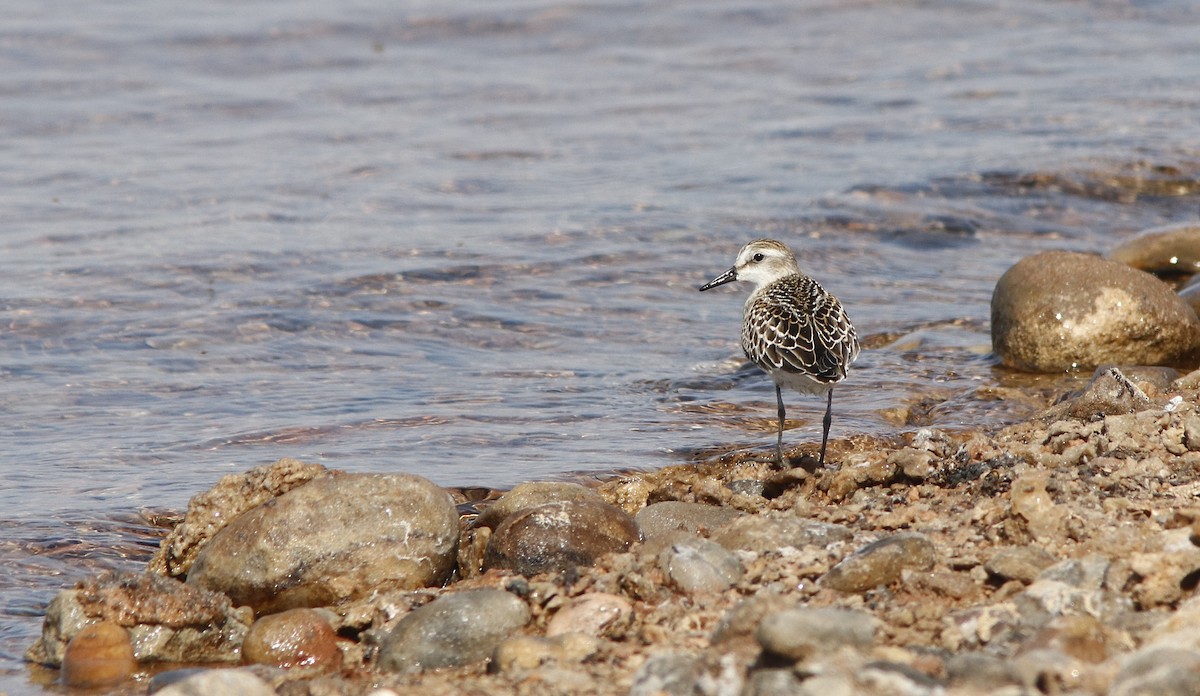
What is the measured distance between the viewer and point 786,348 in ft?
22.5

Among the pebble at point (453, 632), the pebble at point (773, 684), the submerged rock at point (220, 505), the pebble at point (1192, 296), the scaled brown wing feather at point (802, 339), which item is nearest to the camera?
the pebble at point (773, 684)

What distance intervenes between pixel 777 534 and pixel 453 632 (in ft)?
4.03

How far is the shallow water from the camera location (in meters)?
7.81

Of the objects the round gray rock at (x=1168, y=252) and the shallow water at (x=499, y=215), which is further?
the round gray rock at (x=1168, y=252)

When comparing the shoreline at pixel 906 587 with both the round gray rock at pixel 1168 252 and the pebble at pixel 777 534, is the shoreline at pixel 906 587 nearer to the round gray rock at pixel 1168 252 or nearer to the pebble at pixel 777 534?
the pebble at pixel 777 534

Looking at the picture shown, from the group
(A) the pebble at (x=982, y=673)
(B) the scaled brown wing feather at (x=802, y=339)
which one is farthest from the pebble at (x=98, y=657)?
(B) the scaled brown wing feather at (x=802, y=339)

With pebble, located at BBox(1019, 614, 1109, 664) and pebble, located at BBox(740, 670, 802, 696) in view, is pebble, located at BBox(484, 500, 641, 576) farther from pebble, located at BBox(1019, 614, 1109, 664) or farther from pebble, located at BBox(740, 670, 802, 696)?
pebble, located at BBox(1019, 614, 1109, 664)

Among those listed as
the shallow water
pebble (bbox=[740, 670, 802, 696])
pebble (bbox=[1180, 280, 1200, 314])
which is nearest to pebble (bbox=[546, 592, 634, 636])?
pebble (bbox=[740, 670, 802, 696])

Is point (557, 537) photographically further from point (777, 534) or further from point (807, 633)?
point (807, 633)

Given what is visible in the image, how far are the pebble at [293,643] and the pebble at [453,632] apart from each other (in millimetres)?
304

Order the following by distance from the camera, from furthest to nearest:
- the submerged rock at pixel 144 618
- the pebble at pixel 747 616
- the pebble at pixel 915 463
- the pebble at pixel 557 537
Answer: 1. the pebble at pixel 915 463
2. the pebble at pixel 557 537
3. the submerged rock at pixel 144 618
4. the pebble at pixel 747 616

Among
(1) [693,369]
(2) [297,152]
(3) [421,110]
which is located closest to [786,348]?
(1) [693,369]

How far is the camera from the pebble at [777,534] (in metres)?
5.19

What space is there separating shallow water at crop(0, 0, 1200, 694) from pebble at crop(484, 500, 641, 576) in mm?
1254
